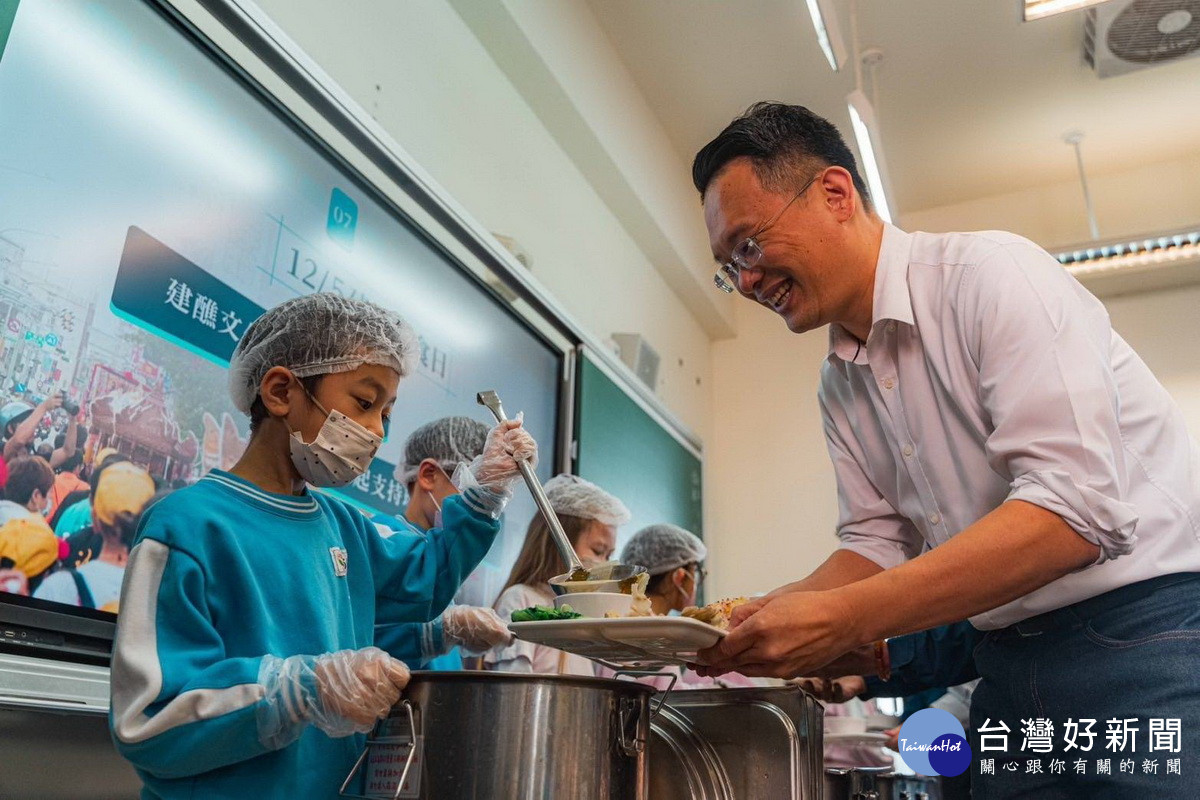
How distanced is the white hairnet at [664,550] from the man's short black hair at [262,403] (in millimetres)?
2016

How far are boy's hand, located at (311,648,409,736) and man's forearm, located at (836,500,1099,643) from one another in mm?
559

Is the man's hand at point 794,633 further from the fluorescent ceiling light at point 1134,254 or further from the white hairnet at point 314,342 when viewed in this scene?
the fluorescent ceiling light at point 1134,254

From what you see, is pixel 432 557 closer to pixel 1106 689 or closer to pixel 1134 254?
pixel 1106 689

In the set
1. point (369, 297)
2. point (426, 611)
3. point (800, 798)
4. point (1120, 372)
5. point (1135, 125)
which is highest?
point (1135, 125)

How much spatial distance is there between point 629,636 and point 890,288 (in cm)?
71

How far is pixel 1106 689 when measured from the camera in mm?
1167

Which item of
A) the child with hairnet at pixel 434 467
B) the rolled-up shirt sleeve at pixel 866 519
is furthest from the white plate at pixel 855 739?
the child with hairnet at pixel 434 467

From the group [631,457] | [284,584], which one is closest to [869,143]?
[631,457]

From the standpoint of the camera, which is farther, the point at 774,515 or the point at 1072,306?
the point at 774,515

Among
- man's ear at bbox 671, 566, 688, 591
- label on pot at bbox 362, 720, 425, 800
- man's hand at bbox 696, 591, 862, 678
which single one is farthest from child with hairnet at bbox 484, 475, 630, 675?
label on pot at bbox 362, 720, 425, 800

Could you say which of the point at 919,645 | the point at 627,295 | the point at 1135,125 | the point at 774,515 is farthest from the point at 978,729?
the point at 1135,125

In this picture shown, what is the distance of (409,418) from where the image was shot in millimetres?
2592

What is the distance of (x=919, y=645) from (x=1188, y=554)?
2.46ft

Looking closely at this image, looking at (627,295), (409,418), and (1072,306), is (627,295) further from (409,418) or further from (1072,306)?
(1072,306)
